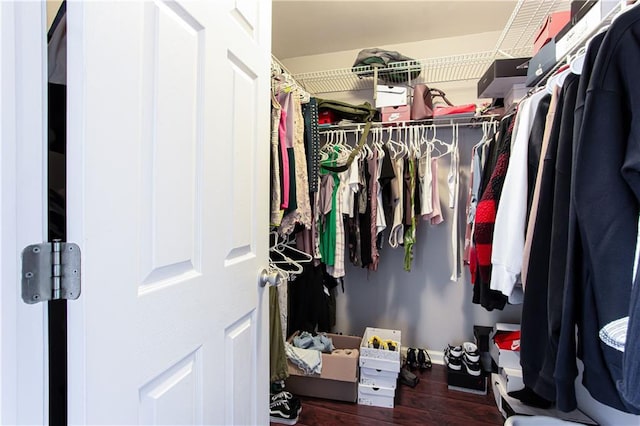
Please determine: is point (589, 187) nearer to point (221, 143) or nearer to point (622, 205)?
point (622, 205)

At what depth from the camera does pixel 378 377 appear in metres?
1.76

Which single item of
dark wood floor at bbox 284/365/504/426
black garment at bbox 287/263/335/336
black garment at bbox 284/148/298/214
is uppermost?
black garment at bbox 284/148/298/214

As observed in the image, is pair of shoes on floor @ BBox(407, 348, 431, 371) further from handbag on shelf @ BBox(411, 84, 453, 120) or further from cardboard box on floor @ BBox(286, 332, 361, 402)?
handbag on shelf @ BBox(411, 84, 453, 120)

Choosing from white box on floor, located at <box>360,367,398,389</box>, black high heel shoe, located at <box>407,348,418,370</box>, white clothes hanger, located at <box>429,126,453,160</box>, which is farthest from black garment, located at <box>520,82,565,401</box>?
black high heel shoe, located at <box>407,348,418,370</box>

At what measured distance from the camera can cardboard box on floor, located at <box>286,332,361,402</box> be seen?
5.71 feet

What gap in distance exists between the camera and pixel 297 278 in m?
2.18

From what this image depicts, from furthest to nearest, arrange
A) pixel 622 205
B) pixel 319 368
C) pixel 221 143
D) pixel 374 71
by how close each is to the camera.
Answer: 1. pixel 374 71
2. pixel 319 368
3. pixel 221 143
4. pixel 622 205

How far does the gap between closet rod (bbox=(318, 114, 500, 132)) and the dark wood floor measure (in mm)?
1737

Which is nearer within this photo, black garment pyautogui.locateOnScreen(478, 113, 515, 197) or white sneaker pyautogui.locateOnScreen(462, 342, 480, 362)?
black garment pyautogui.locateOnScreen(478, 113, 515, 197)

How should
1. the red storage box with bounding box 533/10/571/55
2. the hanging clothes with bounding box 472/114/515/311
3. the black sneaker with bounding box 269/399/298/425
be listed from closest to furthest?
the hanging clothes with bounding box 472/114/515/311, the red storage box with bounding box 533/10/571/55, the black sneaker with bounding box 269/399/298/425

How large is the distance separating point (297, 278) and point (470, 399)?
4.26 feet

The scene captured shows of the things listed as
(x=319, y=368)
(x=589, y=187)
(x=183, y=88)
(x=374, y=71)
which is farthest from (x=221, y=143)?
(x=374, y=71)

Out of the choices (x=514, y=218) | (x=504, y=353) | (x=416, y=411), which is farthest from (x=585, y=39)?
(x=416, y=411)

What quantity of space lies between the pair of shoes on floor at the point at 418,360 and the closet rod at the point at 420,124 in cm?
162
